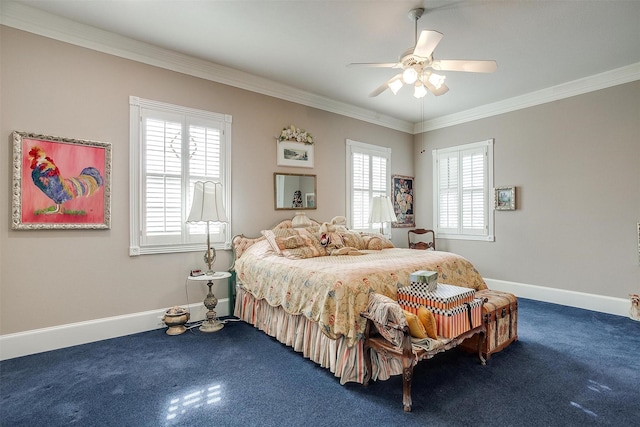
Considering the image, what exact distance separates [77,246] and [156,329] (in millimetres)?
A: 1165

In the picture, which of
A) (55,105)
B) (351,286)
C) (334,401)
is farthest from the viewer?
(55,105)

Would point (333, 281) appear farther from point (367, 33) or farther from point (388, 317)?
point (367, 33)

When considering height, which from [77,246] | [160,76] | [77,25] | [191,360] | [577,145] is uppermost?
[77,25]

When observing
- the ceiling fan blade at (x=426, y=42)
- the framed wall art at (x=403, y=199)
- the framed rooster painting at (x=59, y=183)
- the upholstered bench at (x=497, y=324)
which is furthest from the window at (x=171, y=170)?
the framed wall art at (x=403, y=199)

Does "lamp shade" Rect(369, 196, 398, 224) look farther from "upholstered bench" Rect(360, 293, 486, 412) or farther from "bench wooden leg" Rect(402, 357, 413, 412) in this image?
"bench wooden leg" Rect(402, 357, 413, 412)

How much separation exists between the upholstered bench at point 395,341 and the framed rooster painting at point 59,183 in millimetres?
2779

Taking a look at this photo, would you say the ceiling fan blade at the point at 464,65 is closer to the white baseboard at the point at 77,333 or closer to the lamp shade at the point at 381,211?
the lamp shade at the point at 381,211

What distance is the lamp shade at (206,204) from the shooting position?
3.38 metres

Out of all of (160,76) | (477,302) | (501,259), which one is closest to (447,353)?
(477,302)

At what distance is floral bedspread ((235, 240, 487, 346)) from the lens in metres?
2.34

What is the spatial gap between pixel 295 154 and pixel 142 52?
218 centimetres

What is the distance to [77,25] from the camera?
3057 mm

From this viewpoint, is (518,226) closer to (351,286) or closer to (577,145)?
(577,145)

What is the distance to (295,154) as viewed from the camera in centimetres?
468
